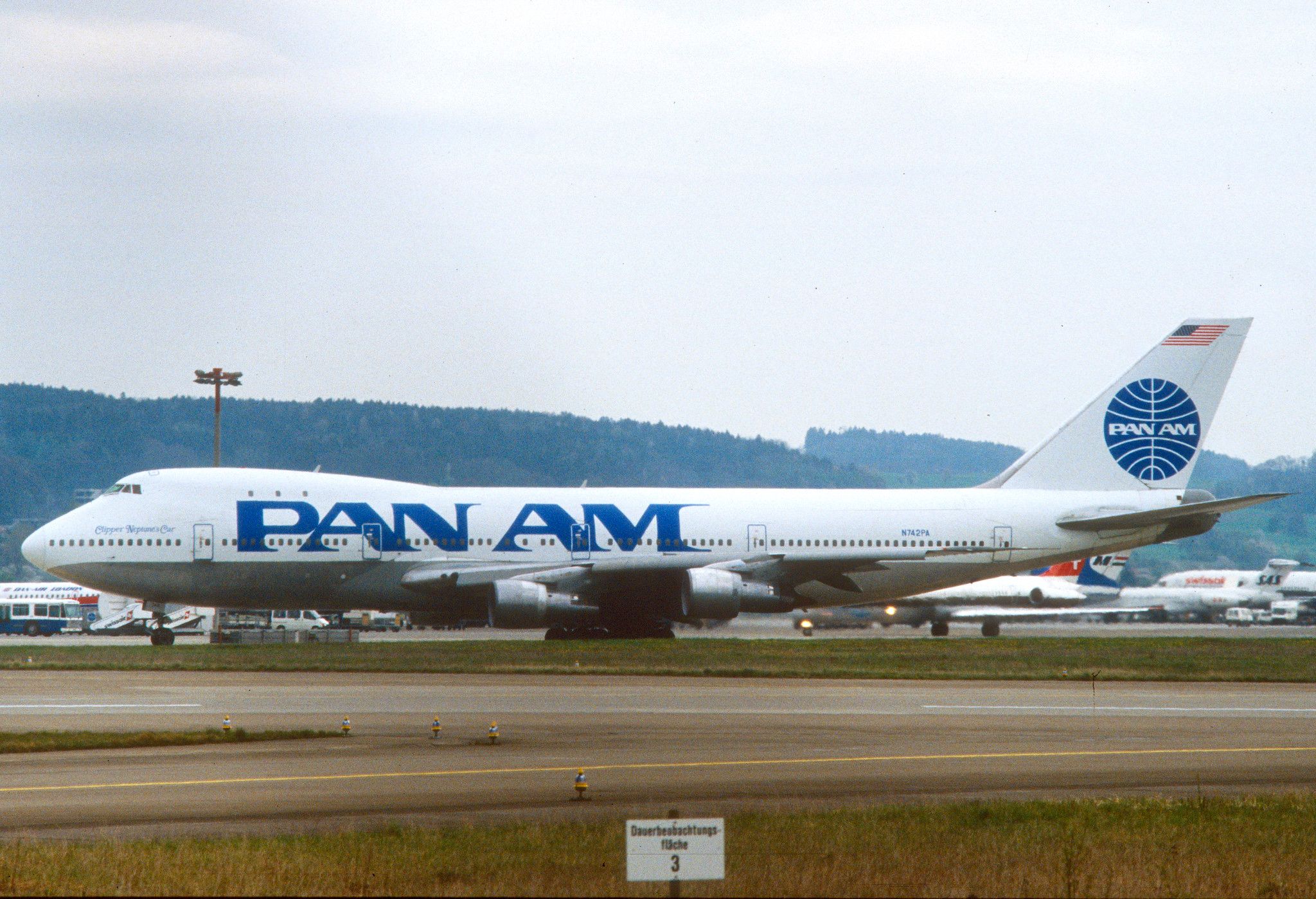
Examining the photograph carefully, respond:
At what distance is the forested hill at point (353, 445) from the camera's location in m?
98.1

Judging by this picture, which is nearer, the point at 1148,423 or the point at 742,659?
the point at 742,659

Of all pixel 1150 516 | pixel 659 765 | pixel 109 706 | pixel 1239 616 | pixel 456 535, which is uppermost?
pixel 1150 516

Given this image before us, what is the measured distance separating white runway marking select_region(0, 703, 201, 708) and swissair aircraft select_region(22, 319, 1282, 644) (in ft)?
57.9

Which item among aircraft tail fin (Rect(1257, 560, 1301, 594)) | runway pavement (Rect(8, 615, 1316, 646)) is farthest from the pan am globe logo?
aircraft tail fin (Rect(1257, 560, 1301, 594))

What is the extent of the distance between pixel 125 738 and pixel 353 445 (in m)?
108

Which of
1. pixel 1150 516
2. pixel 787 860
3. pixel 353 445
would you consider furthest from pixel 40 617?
pixel 787 860

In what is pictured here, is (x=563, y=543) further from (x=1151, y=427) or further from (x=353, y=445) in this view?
(x=353, y=445)

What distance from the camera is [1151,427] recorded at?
52156mm

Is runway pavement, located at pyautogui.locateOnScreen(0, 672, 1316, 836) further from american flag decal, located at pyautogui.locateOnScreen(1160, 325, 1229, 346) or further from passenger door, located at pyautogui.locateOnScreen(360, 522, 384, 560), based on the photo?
american flag decal, located at pyautogui.locateOnScreen(1160, 325, 1229, 346)

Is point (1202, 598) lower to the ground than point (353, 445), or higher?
lower

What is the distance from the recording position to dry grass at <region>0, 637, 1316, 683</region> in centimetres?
3247

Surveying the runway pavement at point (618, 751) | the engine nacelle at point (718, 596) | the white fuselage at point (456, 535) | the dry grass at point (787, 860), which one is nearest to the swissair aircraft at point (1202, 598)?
the white fuselage at point (456, 535)

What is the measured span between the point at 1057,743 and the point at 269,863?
11.9 metres

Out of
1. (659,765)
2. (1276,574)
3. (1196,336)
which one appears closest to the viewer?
(659,765)
